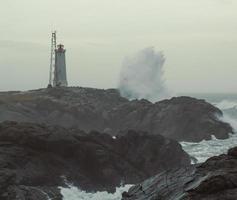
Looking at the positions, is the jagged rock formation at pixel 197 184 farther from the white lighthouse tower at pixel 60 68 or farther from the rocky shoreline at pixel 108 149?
the white lighthouse tower at pixel 60 68

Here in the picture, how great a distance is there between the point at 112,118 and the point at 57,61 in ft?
66.4

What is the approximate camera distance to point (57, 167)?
1068 inches

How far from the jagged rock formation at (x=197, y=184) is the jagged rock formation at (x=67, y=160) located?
821cm

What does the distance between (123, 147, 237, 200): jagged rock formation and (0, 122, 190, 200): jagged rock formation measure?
26.9ft

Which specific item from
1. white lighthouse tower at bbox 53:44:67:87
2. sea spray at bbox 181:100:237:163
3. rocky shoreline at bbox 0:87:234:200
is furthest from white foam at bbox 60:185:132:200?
white lighthouse tower at bbox 53:44:67:87

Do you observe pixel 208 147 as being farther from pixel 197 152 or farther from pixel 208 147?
pixel 197 152

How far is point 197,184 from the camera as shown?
12.9 m

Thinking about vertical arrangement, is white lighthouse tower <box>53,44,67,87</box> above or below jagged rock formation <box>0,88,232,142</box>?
above

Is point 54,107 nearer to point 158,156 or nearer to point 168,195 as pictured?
point 158,156

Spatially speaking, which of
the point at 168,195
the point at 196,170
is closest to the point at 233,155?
the point at 196,170

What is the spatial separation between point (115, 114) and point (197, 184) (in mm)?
46018

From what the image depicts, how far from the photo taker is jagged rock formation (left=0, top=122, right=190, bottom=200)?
80.2 ft

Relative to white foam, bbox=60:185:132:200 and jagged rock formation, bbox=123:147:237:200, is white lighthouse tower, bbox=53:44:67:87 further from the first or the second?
jagged rock formation, bbox=123:147:237:200

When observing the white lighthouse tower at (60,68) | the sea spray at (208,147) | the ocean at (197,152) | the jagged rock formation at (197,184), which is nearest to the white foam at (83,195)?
the ocean at (197,152)
